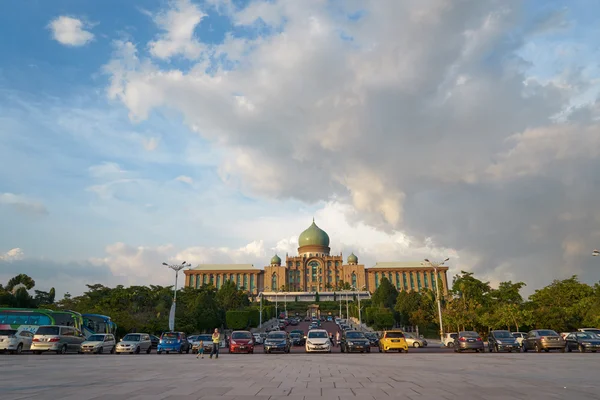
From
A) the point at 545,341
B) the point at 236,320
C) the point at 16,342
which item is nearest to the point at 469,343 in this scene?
the point at 545,341

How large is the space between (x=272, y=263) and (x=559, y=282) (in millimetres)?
101782

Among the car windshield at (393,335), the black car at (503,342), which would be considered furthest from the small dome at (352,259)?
the black car at (503,342)

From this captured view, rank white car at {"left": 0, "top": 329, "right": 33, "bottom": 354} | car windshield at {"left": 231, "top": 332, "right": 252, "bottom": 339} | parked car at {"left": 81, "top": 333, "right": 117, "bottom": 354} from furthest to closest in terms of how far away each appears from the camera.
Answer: car windshield at {"left": 231, "top": 332, "right": 252, "bottom": 339}, parked car at {"left": 81, "top": 333, "right": 117, "bottom": 354}, white car at {"left": 0, "top": 329, "right": 33, "bottom": 354}

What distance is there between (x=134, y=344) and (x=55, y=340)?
5.41 meters

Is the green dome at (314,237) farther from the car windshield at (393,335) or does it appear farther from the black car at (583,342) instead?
the black car at (583,342)

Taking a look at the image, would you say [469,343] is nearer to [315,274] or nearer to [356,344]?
[356,344]

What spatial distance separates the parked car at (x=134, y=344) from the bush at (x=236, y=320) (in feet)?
122

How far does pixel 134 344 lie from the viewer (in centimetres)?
3281

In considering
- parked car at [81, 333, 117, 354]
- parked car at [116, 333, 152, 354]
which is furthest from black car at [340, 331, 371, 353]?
parked car at [81, 333, 117, 354]

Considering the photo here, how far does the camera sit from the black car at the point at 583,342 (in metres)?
29.5

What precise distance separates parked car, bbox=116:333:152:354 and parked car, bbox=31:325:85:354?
10.5ft

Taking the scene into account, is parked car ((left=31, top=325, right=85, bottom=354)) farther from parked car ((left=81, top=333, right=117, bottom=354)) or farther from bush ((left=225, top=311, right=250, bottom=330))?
bush ((left=225, top=311, right=250, bottom=330))

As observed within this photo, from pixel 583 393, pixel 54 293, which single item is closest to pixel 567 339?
pixel 583 393

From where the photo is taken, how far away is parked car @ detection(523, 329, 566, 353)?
30641 mm
